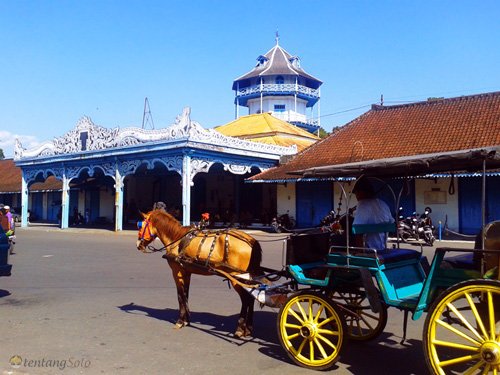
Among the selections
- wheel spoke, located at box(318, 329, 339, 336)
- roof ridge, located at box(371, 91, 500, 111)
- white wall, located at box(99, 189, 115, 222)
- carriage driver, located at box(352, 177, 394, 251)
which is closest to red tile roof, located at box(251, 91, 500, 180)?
roof ridge, located at box(371, 91, 500, 111)

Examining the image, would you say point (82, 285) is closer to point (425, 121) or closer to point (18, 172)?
point (425, 121)

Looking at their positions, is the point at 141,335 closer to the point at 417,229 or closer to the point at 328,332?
the point at 328,332

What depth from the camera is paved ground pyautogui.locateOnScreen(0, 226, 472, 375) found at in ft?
14.7

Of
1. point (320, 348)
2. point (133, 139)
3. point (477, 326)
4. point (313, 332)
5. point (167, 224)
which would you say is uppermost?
point (133, 139)

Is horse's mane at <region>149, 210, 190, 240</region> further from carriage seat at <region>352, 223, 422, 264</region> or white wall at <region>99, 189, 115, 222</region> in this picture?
white wall at <region>99, 189, 115, 222</region>

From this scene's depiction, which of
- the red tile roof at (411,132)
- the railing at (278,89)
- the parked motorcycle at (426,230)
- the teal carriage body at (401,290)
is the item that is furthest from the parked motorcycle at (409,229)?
the railing at (278,89)

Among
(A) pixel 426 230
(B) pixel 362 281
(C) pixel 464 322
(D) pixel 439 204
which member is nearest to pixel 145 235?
(B) pixel 362 281

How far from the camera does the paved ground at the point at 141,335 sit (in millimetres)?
4473

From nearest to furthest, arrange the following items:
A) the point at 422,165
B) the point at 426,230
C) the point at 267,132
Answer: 1. the point at 422,165
2. the point at 426,230
3. the point at 267,132

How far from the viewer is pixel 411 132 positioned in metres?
20.8

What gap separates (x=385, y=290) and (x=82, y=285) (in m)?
6.39

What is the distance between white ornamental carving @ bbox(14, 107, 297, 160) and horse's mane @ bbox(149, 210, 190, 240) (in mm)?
13788

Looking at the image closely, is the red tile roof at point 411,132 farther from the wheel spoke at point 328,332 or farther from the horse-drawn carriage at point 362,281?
the wheel spoke at point 328,332

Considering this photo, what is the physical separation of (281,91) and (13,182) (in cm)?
2314
